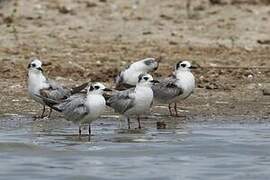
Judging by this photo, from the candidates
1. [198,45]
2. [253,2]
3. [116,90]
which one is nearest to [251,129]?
[116,90]

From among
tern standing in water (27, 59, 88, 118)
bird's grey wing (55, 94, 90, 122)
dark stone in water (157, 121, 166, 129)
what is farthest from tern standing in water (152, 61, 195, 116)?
bird's grey wing (55, 94, 90, 122)

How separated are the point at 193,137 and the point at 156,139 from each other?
1.53ft

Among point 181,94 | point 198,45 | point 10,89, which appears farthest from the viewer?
point 198,45

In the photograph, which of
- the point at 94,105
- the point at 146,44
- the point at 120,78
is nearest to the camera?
the point at 94,105

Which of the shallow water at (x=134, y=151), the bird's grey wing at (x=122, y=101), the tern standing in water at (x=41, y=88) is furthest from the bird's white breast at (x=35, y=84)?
the bird's grey wing at (x=122, y=101)

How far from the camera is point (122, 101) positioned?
14.4m

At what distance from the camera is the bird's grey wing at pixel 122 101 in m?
14.3

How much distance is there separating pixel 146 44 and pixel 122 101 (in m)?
4.89

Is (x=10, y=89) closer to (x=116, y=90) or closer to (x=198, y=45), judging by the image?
(x=116, y=90)

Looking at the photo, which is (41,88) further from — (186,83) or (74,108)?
(186,83)

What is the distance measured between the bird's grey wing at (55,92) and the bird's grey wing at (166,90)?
1.20 meters

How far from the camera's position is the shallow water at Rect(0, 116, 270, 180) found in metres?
12.5

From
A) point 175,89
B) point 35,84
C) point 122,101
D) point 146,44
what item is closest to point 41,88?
point 35,84

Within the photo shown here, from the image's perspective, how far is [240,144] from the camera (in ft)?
45.1
